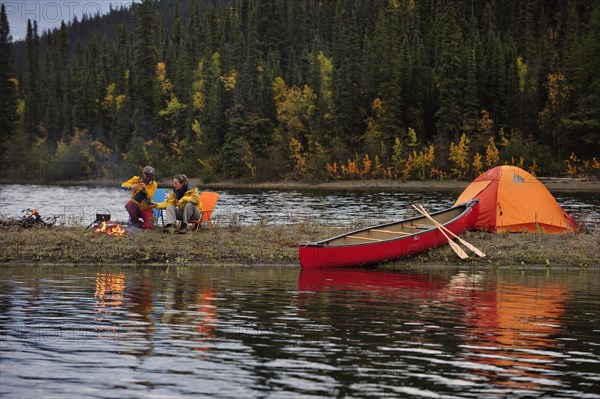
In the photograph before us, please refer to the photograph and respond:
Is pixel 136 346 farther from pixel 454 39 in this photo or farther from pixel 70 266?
pixel 454 39

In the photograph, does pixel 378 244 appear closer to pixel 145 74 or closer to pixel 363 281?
pixel 363 281

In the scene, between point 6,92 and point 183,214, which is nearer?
point 183,214

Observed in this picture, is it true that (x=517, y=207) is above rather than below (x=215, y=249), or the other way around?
above

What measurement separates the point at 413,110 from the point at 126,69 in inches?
3241

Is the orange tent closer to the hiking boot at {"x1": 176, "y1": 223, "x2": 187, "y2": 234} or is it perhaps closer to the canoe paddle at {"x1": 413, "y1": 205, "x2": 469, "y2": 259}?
the canoe paddle at {"x1": 413, "y1": 205, "x2": 469, "y2": 259}

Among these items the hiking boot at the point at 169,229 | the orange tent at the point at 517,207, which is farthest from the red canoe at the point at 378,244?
the hiking boot at the point at 169,229

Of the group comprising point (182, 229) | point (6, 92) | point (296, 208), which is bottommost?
point (296, 208)

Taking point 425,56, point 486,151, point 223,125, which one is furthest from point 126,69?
point 486,151

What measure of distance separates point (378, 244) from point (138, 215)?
6.58 m

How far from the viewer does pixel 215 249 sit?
71.2 feet

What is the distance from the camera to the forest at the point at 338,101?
323ft

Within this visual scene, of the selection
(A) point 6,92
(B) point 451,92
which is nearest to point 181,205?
(B) point 451,92

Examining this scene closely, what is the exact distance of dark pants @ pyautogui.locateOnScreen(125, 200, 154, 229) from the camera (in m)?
23.2

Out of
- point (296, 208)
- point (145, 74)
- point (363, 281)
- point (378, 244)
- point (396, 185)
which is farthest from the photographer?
point (145, 74)
